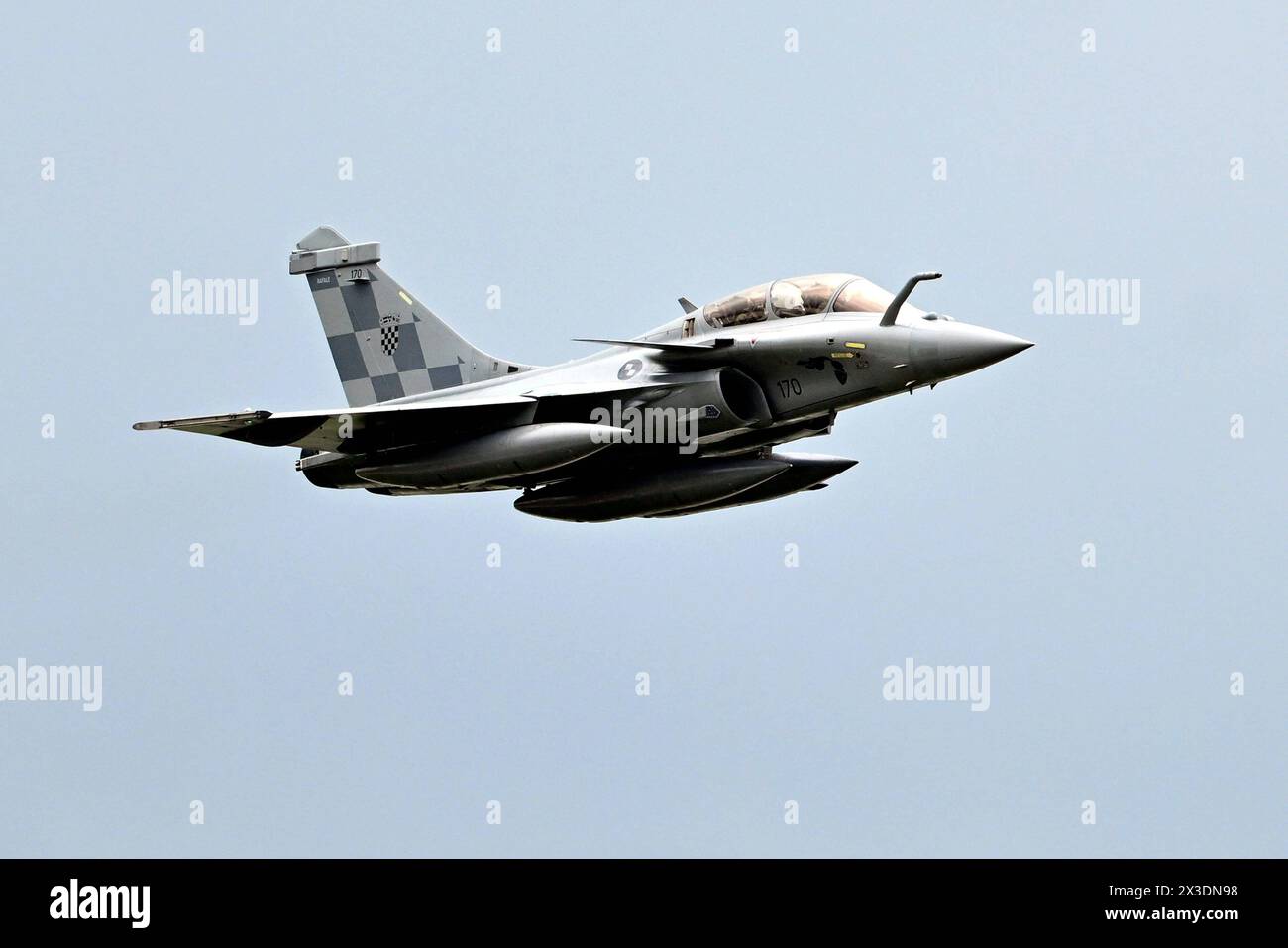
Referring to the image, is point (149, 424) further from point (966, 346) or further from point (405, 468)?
point (966, 346)

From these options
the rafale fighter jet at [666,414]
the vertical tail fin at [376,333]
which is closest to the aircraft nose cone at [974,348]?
the rafale fighter jet at [666,414]

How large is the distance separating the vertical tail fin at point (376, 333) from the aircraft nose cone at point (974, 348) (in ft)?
24.3

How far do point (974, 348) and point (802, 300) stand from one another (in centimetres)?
253

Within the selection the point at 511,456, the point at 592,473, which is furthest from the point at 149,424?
the point at 592,473

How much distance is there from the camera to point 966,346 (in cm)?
2417

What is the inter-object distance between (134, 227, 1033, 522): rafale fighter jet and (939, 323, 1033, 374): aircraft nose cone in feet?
0.06

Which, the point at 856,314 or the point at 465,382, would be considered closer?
the point at 856,314

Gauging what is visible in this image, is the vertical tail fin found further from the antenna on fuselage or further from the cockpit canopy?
the antenna on fuselage

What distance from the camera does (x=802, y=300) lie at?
2547 centimetres

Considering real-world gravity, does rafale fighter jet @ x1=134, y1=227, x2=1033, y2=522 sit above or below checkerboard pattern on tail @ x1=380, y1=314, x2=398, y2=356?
below

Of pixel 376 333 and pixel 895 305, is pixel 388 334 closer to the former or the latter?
pixel 376 333

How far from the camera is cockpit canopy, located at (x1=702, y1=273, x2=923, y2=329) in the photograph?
25.2 meters

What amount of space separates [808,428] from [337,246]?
8123 mm

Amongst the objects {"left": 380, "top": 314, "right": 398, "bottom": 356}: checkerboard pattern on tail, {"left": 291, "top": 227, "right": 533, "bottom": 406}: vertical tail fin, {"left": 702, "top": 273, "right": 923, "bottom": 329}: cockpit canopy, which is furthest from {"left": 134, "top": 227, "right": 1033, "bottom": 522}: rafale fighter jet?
{"left": 380, "top": 314, "right": 398, "bottom": 356}: checkerboard pattern on tail
